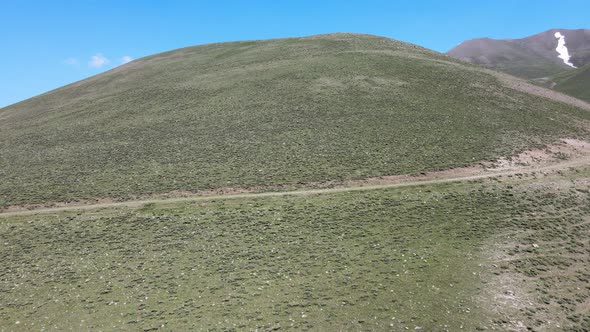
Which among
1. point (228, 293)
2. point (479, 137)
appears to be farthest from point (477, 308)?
point (479, 137)

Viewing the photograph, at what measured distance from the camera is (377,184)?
1606 inches

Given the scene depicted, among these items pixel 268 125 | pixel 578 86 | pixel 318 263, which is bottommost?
pixel 318 263

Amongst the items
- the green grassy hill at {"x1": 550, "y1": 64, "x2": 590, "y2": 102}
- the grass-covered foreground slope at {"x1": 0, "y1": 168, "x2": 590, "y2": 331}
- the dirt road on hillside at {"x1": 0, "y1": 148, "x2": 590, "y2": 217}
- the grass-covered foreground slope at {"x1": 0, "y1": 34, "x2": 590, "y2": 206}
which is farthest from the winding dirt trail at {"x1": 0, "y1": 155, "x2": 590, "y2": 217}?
the green grassy hill at {"x1": 550, "y1": 64, "x2": 590, "y2": 102}

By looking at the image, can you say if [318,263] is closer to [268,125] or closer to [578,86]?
[268,125]

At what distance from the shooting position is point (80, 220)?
34.9 metres

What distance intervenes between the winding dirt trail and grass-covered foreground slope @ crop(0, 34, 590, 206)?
1888 mm

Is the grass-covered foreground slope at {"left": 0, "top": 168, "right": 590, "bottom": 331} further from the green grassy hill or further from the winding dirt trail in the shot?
the green grassy hill

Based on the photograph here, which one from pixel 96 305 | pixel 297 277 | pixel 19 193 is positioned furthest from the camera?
pixel 19 193

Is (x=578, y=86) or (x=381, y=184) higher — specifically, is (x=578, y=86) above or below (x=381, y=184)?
above

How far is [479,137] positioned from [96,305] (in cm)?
4745

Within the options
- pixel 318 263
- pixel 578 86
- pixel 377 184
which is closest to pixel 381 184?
pixel 377 184

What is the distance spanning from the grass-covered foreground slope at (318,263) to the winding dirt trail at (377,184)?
144 centimetres

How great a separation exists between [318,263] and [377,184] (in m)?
16.1

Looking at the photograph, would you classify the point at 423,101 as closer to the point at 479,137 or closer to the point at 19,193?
the point at 479,137
